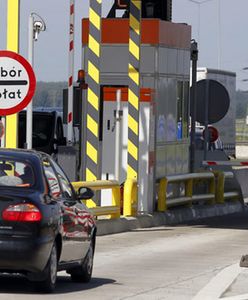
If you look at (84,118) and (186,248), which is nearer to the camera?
(186,248)

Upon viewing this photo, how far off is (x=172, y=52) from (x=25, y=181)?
43.8 feet

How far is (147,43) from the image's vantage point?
83.4 ft

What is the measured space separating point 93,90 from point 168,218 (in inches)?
139

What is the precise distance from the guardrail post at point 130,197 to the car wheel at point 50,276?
10684mm

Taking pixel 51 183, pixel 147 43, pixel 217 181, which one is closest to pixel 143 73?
pixel 147 43

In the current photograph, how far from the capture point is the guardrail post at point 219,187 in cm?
2988

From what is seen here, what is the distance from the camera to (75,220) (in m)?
14.1

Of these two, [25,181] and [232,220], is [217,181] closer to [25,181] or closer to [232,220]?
[232,220]

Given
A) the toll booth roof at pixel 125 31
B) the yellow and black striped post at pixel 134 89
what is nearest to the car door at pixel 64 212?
the yellow and black striped post at pixel 134 89

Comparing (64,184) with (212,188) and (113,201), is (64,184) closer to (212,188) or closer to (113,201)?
(113,201)

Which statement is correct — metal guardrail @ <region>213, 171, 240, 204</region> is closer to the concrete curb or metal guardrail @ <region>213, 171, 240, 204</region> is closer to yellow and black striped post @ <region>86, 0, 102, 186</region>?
the concrete curb

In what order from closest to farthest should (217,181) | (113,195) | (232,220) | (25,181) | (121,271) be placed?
1. (25,181)
2. (121,271)
3. (113,195)
4. (232,220)
5. (217,181)

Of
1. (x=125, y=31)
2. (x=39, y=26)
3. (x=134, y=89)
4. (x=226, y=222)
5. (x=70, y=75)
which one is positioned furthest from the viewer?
(x=70, y=75)

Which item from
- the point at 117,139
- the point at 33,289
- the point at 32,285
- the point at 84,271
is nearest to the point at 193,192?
the point at 117,139
